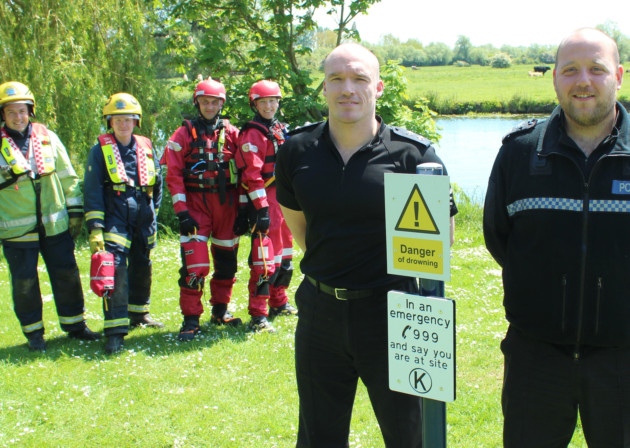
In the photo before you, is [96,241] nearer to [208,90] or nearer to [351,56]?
[208,90]

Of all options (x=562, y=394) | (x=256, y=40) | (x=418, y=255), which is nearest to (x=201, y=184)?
(x=418, y=255)

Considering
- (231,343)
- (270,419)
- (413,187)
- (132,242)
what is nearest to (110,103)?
(132,242)

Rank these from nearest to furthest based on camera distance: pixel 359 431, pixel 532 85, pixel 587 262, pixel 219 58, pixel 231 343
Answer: pixel 587 262 → pixel 359 431 → pixel 231 343 → pixel 219 58 → pixel 532 85

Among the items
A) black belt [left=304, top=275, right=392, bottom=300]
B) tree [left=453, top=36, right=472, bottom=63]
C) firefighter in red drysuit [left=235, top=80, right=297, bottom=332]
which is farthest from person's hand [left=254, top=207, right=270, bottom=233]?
tree [left=453, top=36, right=472, bottom=63]

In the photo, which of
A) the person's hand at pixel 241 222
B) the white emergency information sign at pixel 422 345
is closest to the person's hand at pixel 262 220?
the person's hand at pixel 241 222

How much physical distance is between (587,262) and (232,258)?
185 inches

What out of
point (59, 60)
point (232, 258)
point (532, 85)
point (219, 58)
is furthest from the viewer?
point (532, 85)

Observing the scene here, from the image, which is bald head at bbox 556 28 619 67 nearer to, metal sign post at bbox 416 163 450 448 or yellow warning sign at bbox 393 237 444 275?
metal sign post at bbox 416 163 450 448

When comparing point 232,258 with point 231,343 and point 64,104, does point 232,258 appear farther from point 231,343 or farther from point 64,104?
point 64,104

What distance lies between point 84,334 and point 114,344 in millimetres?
641

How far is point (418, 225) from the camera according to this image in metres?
2.58

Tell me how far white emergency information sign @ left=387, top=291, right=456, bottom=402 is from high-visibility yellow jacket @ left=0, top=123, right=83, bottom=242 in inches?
185

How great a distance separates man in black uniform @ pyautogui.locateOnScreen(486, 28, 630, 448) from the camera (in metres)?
2.79

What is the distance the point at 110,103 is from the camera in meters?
6.52
